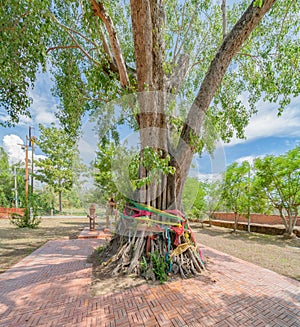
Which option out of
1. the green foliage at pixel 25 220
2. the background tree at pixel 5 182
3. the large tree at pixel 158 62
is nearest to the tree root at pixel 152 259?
the large tree at pixel 158 62

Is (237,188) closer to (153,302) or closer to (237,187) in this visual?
(237,187)

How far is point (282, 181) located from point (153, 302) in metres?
9.64

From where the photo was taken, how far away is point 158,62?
3566 millimetres

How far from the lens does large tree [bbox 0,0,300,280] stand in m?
2.85

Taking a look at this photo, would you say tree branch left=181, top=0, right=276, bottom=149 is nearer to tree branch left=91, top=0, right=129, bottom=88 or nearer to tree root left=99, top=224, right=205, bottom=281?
tree branch left=91, top=0, right=129, bottom=88

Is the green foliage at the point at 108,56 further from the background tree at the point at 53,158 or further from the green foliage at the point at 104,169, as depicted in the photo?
the background tree at the point at 53,158

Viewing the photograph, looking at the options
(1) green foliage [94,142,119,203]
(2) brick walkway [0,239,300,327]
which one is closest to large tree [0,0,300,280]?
(1) green foliage [94,142,119,203]

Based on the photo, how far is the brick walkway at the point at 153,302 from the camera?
6.88 ft

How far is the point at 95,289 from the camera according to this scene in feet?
9.20

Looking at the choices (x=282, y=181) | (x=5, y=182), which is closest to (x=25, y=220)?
(x=282, y=181)

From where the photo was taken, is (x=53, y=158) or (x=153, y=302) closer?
(x=153, y=302)

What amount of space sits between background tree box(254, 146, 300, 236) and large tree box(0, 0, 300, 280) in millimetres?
4899

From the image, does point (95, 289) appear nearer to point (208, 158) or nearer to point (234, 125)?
point (208, 158)

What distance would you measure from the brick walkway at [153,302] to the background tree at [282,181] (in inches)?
280
